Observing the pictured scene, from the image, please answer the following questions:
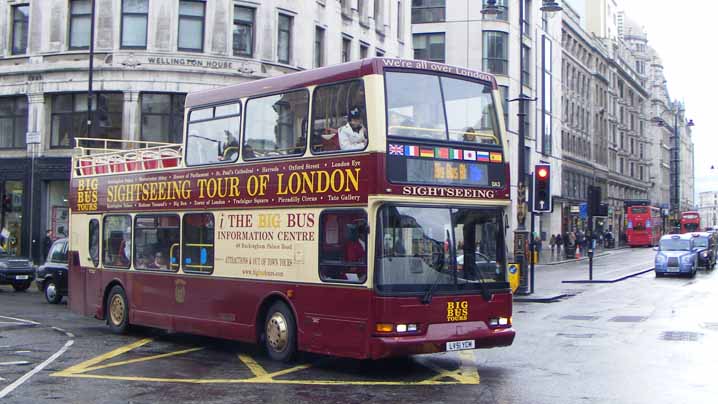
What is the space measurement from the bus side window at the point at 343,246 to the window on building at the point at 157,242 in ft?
13.1

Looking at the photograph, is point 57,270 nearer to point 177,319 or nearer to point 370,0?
point 177,319

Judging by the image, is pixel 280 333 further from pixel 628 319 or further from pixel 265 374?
pixel 628 319

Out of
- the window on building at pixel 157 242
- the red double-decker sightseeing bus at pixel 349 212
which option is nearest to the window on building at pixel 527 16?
the window on building at pixel 157 242

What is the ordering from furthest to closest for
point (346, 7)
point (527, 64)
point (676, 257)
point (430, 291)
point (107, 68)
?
point (527, 64)
point (346, 7)
point (676, 257)
point (107, 68)
point (430, 291)

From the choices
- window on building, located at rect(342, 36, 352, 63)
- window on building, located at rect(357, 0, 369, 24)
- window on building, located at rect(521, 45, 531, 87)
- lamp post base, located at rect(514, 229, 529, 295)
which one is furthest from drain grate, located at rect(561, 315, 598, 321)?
window on building, located at rect(521, 45, 531, 87)

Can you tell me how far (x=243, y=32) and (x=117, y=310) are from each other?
2164 centimetres

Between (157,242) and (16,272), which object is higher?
(157,242)

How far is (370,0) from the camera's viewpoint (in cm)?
4472

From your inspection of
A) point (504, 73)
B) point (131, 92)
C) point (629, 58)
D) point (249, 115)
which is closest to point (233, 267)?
point (249, 115)

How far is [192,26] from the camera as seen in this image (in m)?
35.5

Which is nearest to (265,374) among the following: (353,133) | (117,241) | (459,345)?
(459,345)

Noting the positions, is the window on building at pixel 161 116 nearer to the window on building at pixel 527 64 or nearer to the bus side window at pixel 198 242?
the bus side window at pixel 198 242

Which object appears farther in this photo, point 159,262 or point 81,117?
point 81,117

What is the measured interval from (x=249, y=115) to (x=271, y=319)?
10.5 ft
